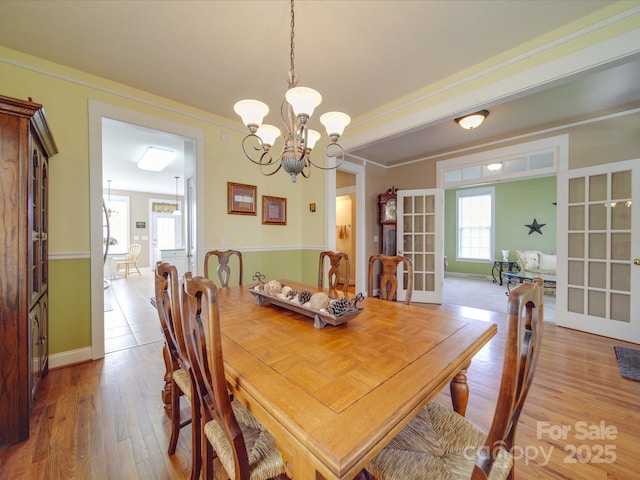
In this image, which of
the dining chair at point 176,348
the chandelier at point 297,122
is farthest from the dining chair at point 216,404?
the chandelier at point 297,122

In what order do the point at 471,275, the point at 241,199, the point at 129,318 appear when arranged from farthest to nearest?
1. the point at 471,275
2. the point at 129,318
3. the point at 241,199

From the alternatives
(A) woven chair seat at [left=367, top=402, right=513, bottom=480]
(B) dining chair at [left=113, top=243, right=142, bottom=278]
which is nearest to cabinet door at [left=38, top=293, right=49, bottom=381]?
(A) woven chair seat at [left=367, top=402, right=513, bottom=480]

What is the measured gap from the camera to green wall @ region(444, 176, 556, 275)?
6039mm

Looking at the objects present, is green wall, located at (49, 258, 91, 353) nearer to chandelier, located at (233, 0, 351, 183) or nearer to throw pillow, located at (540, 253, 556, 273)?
chandelier, located at (233, 0, 351, 183)

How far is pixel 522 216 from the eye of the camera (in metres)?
6.39

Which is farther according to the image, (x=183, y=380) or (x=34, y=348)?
(x=34, y=348)

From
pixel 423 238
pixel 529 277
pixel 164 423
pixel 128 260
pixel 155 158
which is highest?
pixel 155 158

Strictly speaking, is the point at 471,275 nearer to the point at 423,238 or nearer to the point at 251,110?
the point at 423,238

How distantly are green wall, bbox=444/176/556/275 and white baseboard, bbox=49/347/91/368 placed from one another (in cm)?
798

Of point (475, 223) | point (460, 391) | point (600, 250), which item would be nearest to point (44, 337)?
point (460, 391)

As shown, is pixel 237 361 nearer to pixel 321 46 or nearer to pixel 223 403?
pixel 223 403

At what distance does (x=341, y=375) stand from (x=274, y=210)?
3082 mm

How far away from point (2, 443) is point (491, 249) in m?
8.40

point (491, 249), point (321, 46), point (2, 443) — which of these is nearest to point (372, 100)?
point (321, 46)
